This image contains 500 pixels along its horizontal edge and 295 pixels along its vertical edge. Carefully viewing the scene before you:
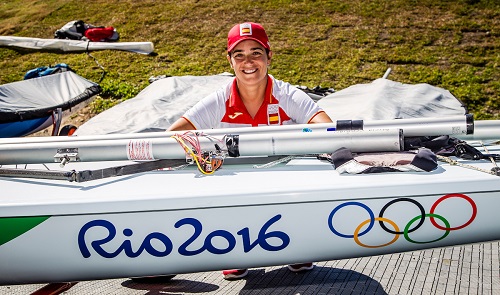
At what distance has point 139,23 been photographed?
33.5ft

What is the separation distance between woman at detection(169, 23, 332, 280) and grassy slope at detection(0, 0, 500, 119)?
3695mm

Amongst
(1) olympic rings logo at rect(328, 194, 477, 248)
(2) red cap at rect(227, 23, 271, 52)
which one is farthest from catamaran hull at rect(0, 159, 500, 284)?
(2) red cap at rect(227, 23, 271, 52)

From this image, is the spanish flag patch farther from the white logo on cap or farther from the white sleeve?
the white logo on cap

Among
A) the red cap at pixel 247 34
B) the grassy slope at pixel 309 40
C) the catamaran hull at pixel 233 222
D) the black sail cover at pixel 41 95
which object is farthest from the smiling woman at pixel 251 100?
the grassy slope at pixel 309 40

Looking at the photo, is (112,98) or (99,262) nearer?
Result: (99,262)

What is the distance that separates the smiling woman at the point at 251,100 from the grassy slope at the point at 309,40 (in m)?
3.70

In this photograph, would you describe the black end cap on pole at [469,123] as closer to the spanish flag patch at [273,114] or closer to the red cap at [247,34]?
the spanish flag patch at [273,114]

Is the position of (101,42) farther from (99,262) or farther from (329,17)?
(99,262)

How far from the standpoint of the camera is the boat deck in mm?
2383

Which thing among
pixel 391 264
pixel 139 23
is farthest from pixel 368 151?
pixel 139 23

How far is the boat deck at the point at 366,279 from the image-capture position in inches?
93.8

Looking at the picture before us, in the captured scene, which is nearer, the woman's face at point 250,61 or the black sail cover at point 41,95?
the woman's face at point 250,61

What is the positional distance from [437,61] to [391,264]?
5.57m

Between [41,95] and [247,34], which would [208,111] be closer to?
[247,34]
